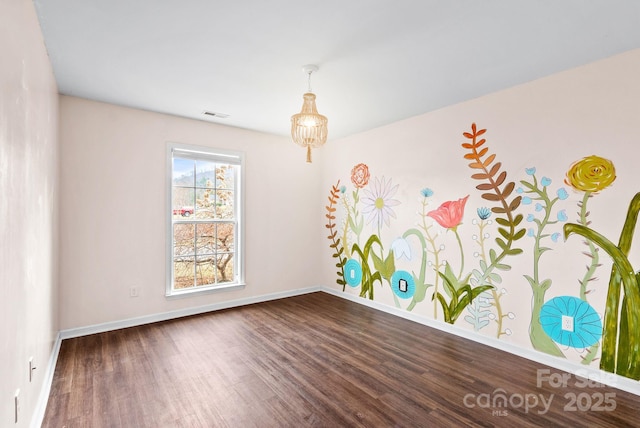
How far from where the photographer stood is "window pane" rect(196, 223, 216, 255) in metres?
4.16

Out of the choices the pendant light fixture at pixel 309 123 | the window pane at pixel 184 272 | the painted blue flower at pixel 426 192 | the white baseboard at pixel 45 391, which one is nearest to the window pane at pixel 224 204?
the window pane at pixel 184 272

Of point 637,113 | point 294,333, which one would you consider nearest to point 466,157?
point 637,113

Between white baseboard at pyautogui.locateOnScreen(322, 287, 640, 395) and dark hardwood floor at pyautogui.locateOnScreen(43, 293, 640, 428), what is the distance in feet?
0.26

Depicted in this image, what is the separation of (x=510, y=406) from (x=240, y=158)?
397cm

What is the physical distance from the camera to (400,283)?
4.03 m

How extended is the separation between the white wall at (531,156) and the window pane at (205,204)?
240 centimetres

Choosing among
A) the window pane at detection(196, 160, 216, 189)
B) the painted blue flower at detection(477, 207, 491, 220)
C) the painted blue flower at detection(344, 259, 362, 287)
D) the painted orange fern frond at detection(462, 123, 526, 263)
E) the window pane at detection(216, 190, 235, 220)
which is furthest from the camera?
the painted blue flower at detection(344, 259, 362, 287)

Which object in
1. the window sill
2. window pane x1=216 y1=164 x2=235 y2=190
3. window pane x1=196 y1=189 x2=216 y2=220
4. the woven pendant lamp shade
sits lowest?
the window sill

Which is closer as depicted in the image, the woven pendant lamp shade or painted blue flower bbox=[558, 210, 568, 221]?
the woven pendant lamp shade

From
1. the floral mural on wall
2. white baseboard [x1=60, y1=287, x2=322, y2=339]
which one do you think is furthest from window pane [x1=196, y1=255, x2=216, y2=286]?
the floral mural on wall

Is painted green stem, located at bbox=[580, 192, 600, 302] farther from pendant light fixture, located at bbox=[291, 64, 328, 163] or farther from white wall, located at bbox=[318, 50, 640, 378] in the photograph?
pendant light fixture, located at bbox=[291, 64, 328, 163]

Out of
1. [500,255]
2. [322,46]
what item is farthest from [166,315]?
[500,255]

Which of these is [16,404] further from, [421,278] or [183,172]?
[421,278]

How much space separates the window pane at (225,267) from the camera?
14.4ft
